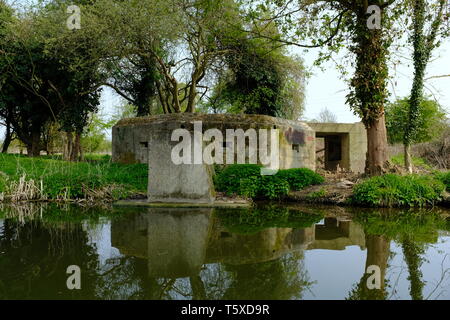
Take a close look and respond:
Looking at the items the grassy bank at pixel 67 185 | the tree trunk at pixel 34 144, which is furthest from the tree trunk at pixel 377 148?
the tree trunk at pixel 34 144

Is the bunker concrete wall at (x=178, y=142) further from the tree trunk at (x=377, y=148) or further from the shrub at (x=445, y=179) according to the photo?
the shrub at (x=445, y=179)

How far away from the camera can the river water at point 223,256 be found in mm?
2703


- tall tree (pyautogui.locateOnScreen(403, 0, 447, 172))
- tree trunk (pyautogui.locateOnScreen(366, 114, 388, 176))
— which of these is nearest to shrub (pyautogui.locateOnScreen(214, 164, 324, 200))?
tree trunk (pyautogui.locateOnScreen(366, 114, 388, 176))

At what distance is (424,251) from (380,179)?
14.7ft

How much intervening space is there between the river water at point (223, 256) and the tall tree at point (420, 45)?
6.23 m

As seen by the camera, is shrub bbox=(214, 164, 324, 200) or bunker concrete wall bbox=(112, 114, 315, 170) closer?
shrub bbox=(214, 164, 324, 200)

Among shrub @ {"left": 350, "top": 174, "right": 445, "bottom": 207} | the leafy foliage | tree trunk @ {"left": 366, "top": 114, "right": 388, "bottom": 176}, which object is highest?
the leafy foliage

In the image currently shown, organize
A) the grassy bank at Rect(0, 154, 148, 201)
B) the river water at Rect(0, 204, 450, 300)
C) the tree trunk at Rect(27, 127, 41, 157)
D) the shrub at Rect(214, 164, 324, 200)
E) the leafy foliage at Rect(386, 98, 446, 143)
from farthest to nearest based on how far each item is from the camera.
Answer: the leafy foliage at Rect(386, 98, 446, 143) → the tree trunk at Rect(27, 127, 41, 157) → the shrub at Rect(214, 164, 324, 200) → the grassy bank at Rect(0, 154, 148, 201) → the river water at Rect(0, 204, 450, 300)

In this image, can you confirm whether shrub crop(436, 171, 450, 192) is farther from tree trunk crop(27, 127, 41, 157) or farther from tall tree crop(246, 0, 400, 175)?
tree trunk crop(27, 127, 41, 157)

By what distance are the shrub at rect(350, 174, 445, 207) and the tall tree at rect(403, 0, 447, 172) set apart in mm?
3215

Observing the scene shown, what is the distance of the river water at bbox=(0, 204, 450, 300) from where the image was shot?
8.87 ft

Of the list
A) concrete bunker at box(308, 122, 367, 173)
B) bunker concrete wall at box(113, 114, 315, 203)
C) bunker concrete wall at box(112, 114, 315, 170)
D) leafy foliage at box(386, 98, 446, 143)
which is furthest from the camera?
leafy foliage at box(386, 98, 446, 143)

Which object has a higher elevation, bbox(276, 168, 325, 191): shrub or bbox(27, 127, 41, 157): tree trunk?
bbox(27, 127, 41, 157): tree trunk
